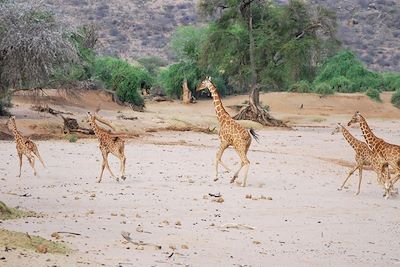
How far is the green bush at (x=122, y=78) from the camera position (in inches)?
1785

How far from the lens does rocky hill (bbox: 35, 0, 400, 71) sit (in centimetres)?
8144

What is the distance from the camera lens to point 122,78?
46.6m

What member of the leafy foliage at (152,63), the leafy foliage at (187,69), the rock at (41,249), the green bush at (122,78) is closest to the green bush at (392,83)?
the leafy foliage at (187,69)

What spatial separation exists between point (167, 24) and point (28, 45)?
193ft

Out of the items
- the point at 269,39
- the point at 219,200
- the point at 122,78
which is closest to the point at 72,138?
the point at 219,200

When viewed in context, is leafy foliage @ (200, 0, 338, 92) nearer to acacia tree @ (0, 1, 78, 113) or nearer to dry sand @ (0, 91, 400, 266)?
acacia tree @ (0, 1, 78, 113)

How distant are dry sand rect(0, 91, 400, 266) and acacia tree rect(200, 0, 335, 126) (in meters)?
17.4

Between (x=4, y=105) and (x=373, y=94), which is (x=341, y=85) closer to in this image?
(x=373, y=94)

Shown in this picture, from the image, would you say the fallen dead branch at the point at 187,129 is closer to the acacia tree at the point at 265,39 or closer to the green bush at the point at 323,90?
the acacia tree at the point at 265,39

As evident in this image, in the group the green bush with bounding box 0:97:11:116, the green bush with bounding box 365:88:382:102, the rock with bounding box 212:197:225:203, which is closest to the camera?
the rock with bounding box 212:197:225:203

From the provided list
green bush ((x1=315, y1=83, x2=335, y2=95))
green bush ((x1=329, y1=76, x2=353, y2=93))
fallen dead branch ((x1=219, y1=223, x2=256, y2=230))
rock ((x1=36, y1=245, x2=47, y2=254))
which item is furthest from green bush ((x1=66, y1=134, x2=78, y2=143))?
green bush ((x1=329, y1=76, x2=353, y2=93))

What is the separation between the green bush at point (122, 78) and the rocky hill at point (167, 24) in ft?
94.4

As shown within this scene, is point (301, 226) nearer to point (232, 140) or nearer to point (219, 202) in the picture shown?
point (219, 202)

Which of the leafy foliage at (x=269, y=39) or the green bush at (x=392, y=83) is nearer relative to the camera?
the leafy foliage at (x=269, y=39)
